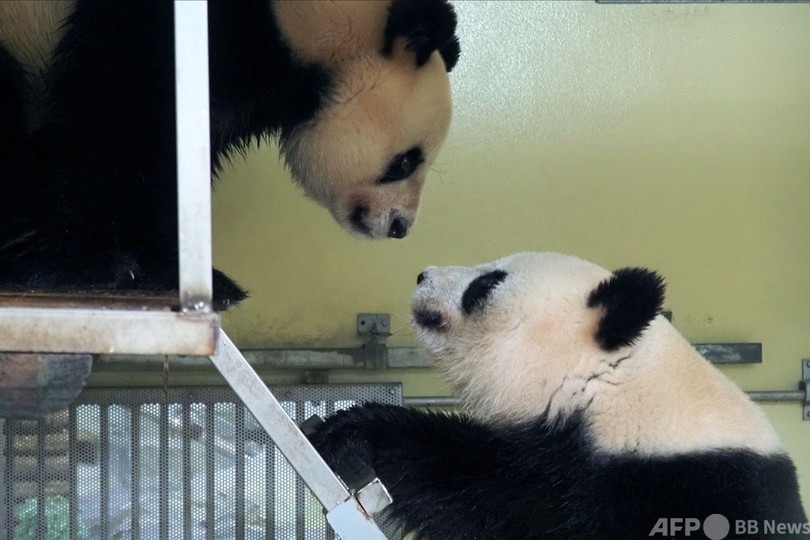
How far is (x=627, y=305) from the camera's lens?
2.21m

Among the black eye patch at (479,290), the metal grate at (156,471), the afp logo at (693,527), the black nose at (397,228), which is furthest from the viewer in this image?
Answer: the metal grate at (156,471)

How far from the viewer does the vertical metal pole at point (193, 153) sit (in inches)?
53.4

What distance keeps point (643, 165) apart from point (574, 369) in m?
1.47

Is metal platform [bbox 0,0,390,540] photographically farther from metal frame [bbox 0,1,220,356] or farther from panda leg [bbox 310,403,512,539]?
panda leg [bbox 310,403,512,539]

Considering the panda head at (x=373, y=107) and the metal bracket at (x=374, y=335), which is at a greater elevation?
the panda head at (x=373, y=107)

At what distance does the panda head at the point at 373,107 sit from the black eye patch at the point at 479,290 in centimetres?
50

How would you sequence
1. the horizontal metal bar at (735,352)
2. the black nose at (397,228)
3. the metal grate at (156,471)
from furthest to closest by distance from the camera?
the horizontal metal bar at (735,352)
the metal grate at (156,471)
the black nose at (397,228)

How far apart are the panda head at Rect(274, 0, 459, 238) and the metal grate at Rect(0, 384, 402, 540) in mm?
758

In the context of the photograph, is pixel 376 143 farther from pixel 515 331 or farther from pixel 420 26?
pixel 515 331

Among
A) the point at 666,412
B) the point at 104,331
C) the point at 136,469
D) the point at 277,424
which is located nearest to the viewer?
the point at 104,331

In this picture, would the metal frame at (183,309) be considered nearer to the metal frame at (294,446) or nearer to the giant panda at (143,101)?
the metal frame at (294,446)

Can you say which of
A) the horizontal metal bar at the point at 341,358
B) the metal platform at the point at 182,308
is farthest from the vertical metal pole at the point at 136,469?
the metal platform at the point at 182,308

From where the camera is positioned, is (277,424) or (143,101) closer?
(277,424)

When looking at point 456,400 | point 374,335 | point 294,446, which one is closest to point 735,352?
point 456,400
